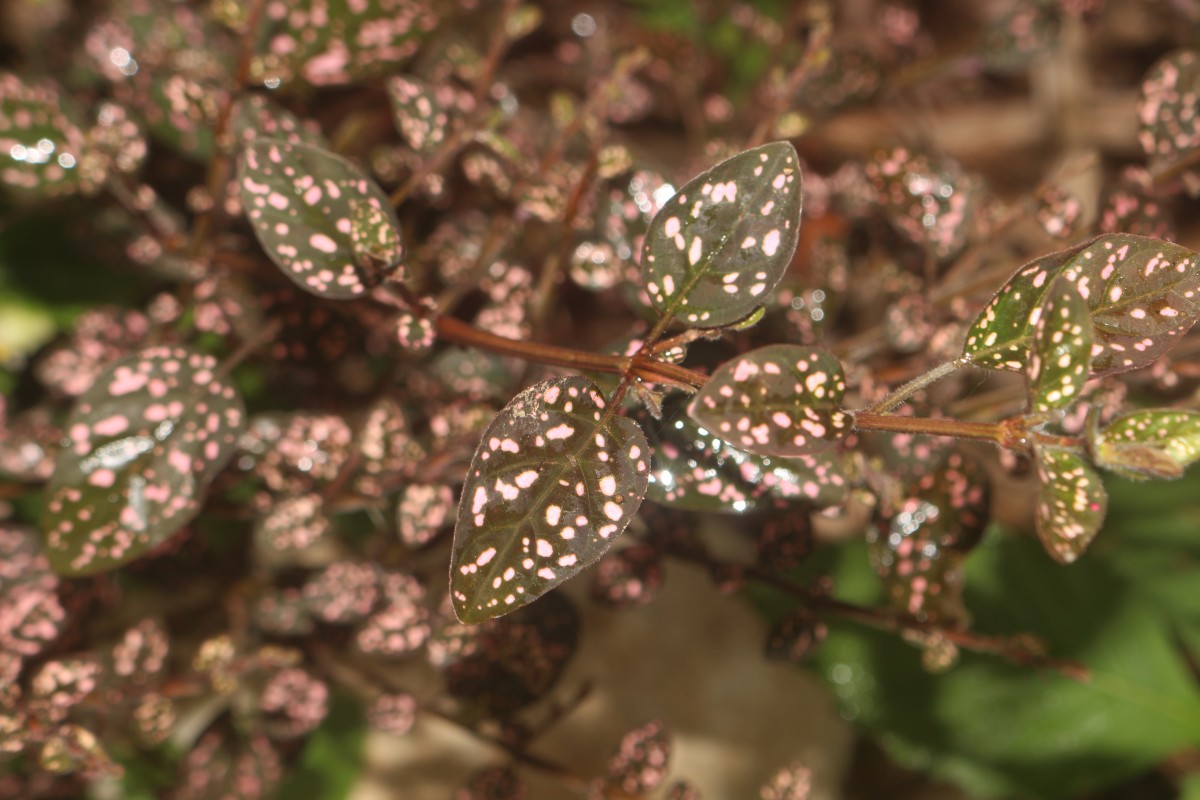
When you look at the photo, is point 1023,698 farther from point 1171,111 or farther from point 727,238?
point 727,238

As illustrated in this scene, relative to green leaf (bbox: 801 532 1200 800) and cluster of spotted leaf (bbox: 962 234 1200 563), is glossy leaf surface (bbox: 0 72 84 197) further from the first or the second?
green leaf (bbox: 801 532 1200 800)

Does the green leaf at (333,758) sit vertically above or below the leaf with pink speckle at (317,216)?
below

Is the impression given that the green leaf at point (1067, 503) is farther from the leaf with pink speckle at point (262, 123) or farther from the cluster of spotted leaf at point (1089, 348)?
the leaf with pink speckle at point (262, 123)

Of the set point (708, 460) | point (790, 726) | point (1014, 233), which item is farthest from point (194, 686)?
point (1014, 233)

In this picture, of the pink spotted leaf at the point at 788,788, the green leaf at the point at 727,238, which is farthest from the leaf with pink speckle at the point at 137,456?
the pink spotted leaf at the point at 788,788

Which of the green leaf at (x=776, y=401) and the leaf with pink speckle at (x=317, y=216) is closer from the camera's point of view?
the green leaf at (x=776, y=401)

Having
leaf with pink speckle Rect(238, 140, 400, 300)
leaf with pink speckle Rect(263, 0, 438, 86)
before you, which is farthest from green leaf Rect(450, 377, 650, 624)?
leaf with pink speckle Rect(263, 0, 438, 86)

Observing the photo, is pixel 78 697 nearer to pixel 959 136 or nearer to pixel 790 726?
pixel 790 726
